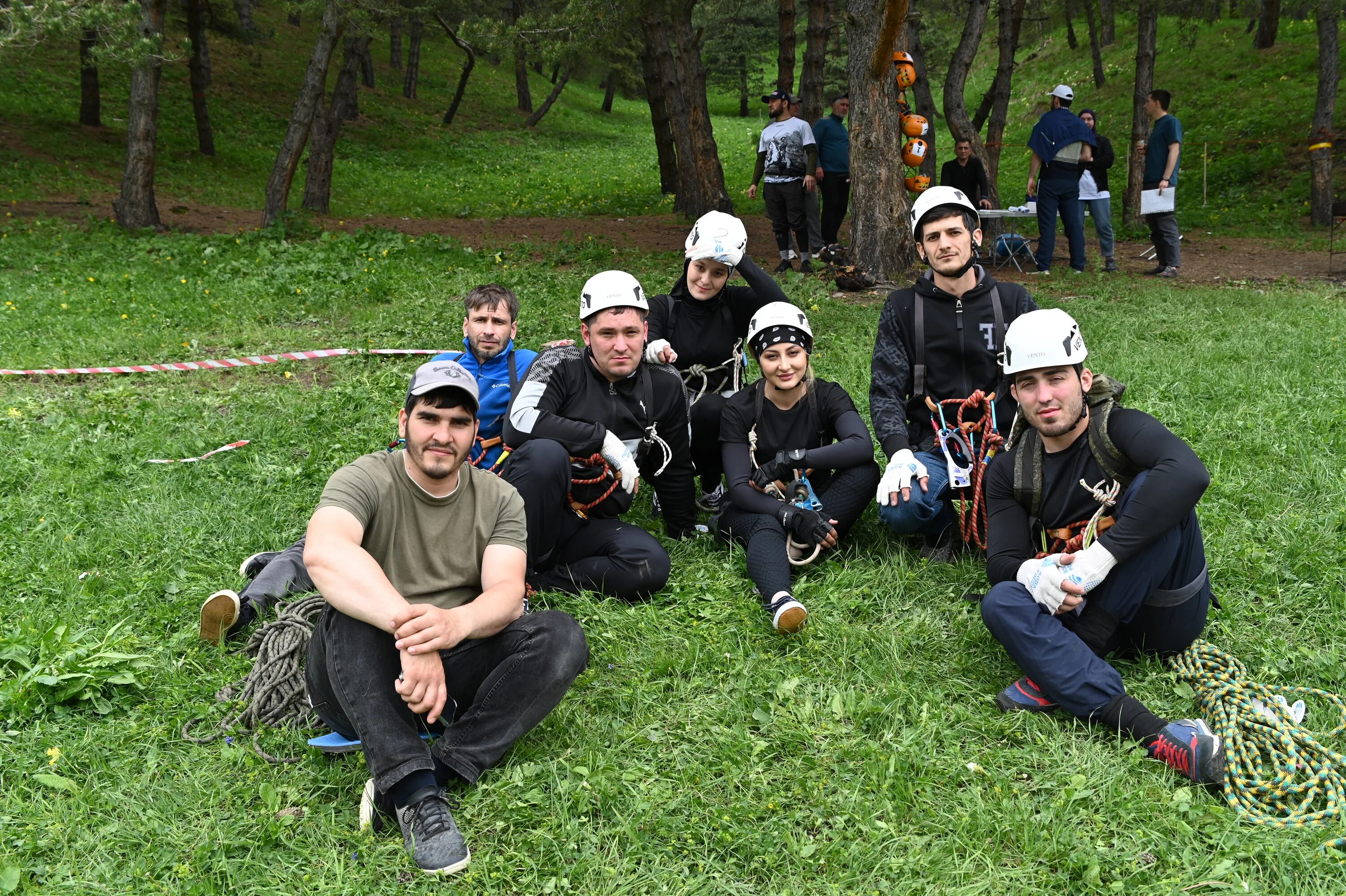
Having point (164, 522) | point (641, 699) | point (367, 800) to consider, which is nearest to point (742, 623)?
point (641, 699)

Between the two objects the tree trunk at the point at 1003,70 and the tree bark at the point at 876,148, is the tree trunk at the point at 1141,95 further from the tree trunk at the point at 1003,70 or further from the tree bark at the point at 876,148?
the tree bark at the point at 876,148

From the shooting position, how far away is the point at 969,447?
4676 mm

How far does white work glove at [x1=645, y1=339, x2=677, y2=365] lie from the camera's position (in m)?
5.03

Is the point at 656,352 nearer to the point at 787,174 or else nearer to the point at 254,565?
the point at 254,565

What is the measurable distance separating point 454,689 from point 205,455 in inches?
152

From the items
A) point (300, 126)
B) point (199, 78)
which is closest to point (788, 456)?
point (300, 126)

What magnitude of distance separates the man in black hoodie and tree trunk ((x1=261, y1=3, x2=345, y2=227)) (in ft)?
39.6

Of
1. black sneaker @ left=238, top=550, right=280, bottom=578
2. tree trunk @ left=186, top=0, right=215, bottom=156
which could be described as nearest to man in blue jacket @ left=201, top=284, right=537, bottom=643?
black sneaker @ left=238, top=550, right=280, bottom=578

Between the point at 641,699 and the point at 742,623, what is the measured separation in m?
0.70

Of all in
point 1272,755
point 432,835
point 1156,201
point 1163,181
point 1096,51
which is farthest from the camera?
point 1096,51

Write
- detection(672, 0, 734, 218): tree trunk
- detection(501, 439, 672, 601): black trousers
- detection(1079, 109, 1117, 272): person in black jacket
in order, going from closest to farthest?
1. detection(501, 439, 672, 601): black trousers
2. detection(1079, 109, 1117, 272): person in black jacket
3. detection(672, 0, 734, 218): tree trunk

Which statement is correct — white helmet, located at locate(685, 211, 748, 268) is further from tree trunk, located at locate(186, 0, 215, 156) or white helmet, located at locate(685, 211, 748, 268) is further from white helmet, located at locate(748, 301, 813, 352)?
tree trunk, located at locate(186, 0, 215, 156)

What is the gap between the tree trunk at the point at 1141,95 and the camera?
668 inches

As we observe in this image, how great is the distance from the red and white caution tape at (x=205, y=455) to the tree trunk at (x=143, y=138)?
374 inches
